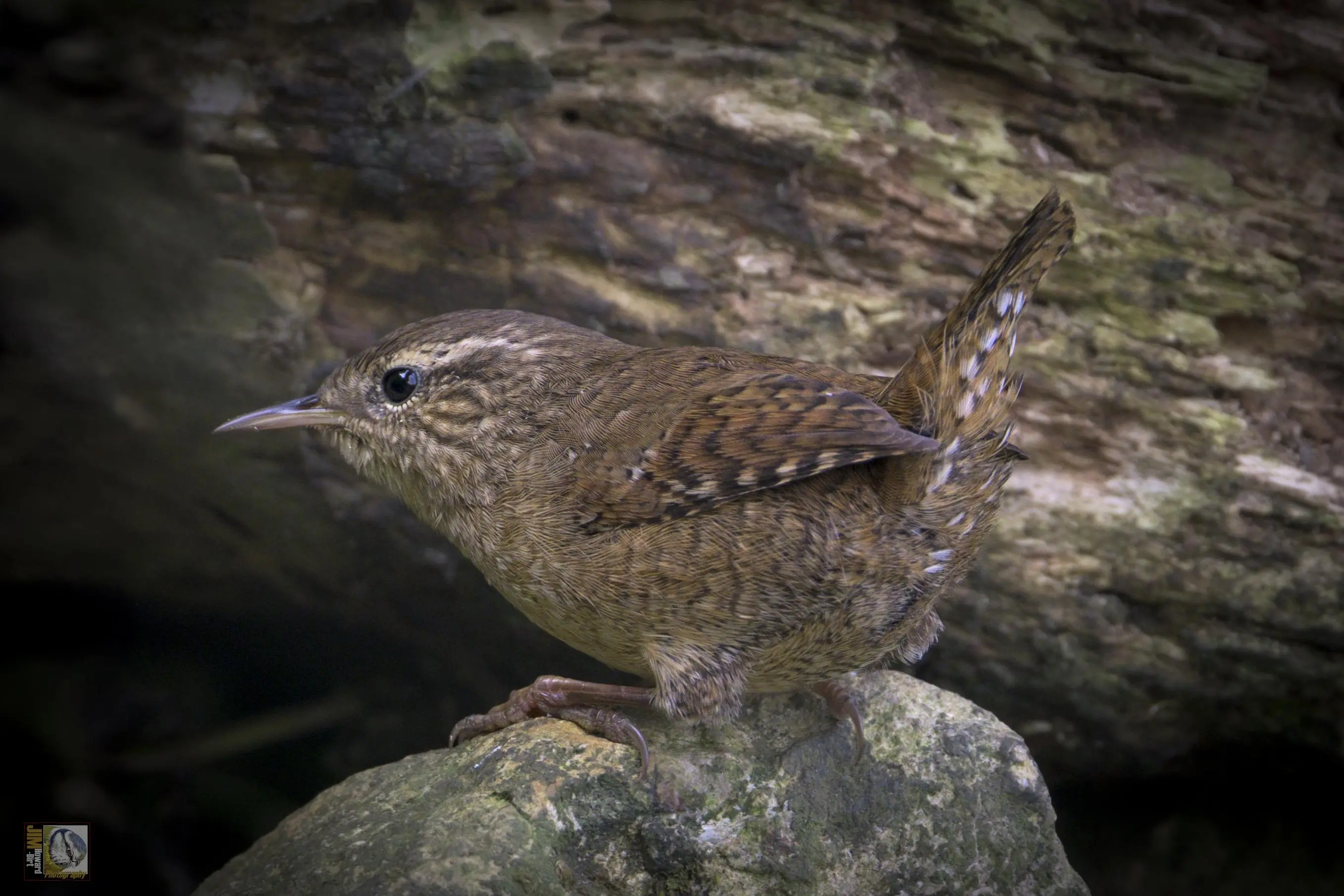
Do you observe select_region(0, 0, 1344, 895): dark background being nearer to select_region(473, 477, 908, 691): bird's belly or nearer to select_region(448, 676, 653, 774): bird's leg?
select_region(448, 676, 653, 774): bird's leg

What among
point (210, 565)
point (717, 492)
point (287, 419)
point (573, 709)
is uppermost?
point (717, 492)

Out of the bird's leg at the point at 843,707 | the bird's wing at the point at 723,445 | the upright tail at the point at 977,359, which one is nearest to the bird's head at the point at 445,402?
the bird's wing at the point at 723,445

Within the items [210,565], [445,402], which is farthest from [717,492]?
[210,565]

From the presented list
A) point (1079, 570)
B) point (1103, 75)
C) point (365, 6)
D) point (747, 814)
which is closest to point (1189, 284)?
point (1103, 75)

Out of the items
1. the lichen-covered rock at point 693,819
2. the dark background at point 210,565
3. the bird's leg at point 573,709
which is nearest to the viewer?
the lichen-covered rock at point 693,819

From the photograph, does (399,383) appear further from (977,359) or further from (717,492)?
(977,359)

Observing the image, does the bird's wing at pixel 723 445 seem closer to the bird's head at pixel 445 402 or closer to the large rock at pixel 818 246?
the bird's head at pixel 445 402

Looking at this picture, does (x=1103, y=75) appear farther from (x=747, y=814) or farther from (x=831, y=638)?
(x=747, y=814)
